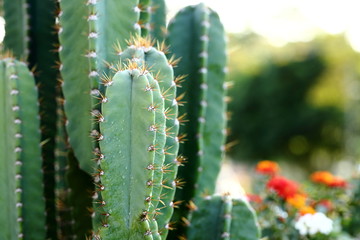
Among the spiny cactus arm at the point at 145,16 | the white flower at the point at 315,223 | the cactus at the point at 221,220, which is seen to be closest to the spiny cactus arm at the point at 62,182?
the spiny cactus arm at the point at 145,16

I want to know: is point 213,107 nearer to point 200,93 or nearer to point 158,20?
point 200,93

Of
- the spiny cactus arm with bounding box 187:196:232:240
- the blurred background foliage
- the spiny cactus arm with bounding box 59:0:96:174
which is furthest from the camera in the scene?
the blurred background foliage

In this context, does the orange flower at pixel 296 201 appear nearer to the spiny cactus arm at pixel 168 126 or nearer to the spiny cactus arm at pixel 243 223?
the spiny cactus arm at pixel 243 223

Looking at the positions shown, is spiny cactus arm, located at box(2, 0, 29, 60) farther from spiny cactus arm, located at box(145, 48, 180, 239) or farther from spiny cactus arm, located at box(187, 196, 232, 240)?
spiny cactus arm, located at box(187, 196, 232, 240)

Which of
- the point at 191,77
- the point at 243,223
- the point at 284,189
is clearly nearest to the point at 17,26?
the point at 191,77

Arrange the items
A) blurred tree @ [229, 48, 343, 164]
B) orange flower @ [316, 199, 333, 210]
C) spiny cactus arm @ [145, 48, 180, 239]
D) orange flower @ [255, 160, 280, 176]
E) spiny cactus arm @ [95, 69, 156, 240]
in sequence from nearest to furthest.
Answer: spiny cactus arm @ [95, 69, 156, 240]
spiny cactus arm @ [145, 48, 180, 239]
orange flower @ [316, 199, 333, 210]
orange flower @ [255, 160, 280, 176]
blurred tree @ [229, 48, 343, 164]

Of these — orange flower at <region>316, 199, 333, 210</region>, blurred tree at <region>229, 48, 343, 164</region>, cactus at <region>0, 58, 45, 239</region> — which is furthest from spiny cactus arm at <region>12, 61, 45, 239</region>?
blurred tree at <region>229, 48, 343, 164</region>

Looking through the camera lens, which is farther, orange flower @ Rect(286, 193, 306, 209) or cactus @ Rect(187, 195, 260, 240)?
orange flower @ Rect(286, 193, 306, 209)
